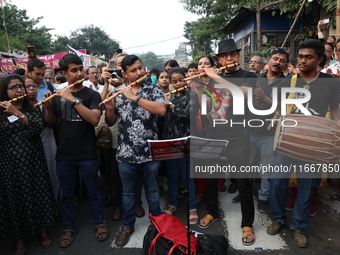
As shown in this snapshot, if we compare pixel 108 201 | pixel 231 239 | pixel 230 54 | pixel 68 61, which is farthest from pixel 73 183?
pixel 230 54

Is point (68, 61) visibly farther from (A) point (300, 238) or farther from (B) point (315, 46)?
(A) point (300, 238)

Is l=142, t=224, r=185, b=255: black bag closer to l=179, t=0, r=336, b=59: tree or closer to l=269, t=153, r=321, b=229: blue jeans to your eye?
l=269, t=153, r=321, b=229: blue jeans

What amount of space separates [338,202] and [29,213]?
13.5 feet

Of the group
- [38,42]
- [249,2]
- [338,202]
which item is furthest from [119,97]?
[38,42]

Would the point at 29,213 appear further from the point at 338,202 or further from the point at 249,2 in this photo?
the point at 249,2

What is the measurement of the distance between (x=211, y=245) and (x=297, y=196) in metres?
1.32

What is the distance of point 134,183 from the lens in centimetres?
304

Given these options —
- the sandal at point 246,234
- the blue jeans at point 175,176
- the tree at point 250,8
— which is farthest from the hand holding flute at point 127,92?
the tree at point 250,8

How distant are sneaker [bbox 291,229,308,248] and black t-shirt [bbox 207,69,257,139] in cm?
130

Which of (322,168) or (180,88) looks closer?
(322,168)

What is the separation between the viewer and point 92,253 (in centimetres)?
291

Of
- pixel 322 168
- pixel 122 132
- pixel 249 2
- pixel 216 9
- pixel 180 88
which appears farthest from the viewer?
pixel 216 9

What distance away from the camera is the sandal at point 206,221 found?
3.30m

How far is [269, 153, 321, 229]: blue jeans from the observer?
9.57 ft
